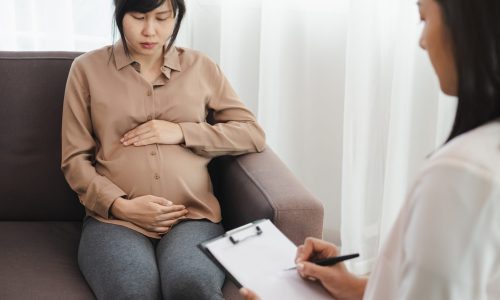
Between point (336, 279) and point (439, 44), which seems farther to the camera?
point (336, 279)

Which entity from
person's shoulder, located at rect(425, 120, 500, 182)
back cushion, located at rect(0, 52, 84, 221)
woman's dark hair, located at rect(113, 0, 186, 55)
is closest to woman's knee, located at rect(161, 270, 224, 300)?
back cushion, located at rect(0, 52, 84, 221)

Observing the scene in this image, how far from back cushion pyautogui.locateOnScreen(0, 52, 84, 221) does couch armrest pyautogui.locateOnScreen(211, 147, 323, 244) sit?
44 centimetres

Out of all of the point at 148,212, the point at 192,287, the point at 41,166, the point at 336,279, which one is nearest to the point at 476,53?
the point at 336,279

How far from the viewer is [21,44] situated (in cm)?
228

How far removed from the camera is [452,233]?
0.74 m

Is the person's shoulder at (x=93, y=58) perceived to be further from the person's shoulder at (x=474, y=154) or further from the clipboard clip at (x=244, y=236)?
the person's shoulder at (x=474, y=154)

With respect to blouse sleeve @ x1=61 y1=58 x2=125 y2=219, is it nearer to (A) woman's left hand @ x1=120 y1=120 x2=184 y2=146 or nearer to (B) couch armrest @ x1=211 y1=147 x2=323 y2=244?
(A) woman's left hand @ x1=120 y1=120 x2=184 y2=146

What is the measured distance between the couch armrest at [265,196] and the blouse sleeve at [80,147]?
0.30m

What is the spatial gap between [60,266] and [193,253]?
0.34 m

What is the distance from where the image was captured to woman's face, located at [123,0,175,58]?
1673 mm

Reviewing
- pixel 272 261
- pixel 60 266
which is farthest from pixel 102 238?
pixel 272 261

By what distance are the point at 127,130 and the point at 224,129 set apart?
0.26 m

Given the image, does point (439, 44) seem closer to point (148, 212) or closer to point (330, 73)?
point (148, 212)

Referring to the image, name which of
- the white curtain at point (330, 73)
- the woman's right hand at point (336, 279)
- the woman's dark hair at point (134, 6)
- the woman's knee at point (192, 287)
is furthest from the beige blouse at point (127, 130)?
the woman's right hand at point (336, 279)
